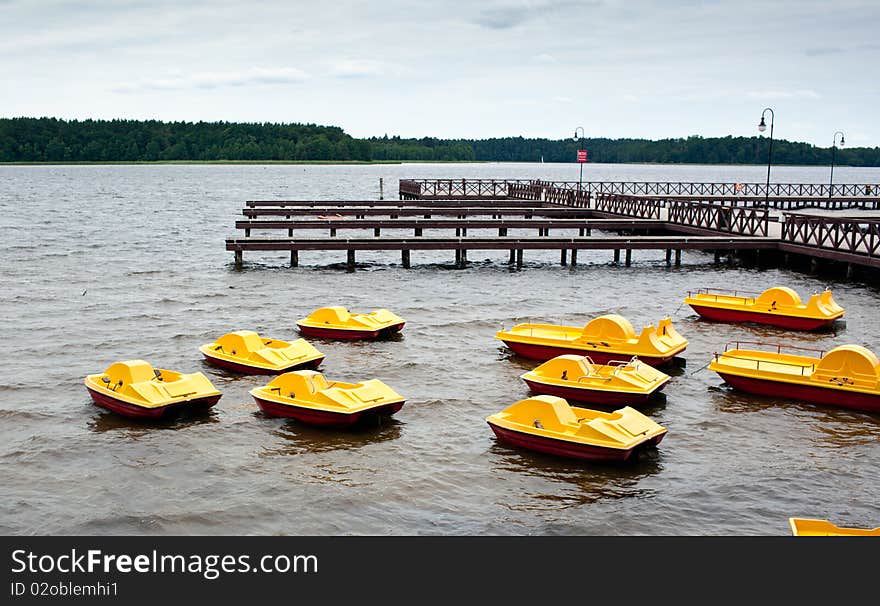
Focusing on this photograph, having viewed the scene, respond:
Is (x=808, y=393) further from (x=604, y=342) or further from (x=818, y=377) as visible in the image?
(x=604, y=342)

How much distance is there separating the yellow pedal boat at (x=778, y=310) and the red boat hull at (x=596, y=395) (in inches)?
399

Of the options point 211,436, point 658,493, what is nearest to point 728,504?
point 658,493

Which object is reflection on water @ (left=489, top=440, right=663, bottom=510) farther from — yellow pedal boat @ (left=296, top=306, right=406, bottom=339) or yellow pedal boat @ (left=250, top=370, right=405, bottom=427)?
yellow pedal boat @ (left=296, top=306, right=406, bottom=339)

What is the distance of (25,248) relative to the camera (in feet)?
176

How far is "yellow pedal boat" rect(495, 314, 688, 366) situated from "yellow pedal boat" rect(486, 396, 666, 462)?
5.87 metres

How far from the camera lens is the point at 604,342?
24000mm

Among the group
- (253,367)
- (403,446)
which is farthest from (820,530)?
(253,367)

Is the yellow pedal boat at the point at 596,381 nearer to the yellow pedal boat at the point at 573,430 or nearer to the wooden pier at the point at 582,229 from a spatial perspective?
the yellow pedal boat at the point at 573,430

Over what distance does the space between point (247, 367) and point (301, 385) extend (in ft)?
13.4

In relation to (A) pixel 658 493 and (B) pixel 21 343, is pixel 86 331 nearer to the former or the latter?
(B) pixel 21 343

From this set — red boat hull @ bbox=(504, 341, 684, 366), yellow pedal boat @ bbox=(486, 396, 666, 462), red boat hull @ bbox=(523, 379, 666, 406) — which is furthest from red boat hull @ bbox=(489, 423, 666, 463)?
red boat hull @ bbox=(504, 341, 684, 366)

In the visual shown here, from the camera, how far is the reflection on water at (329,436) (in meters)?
17.8

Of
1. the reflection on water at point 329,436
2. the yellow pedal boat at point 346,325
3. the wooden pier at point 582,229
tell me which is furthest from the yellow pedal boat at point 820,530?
the wooden pier at point 582,229

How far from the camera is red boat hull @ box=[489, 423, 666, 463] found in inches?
655
